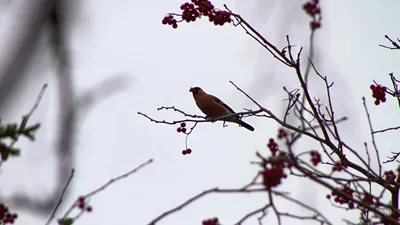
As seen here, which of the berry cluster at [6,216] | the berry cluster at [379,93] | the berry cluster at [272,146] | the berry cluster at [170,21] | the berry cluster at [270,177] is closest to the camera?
the berry cluster at [270,177]

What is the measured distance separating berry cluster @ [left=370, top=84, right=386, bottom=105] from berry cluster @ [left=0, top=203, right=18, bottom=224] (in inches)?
138

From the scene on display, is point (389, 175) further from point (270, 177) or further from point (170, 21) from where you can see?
point (170, 21)

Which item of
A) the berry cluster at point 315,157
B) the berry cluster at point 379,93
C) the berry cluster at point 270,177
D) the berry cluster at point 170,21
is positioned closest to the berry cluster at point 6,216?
the berry cluster at point 270,177

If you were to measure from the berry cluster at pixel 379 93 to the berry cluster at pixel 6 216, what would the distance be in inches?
138

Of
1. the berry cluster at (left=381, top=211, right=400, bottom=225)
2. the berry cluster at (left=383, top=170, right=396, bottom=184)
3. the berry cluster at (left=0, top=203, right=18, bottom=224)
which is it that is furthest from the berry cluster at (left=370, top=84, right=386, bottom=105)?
the berry cluster at (left=0, top=203, right=18, bottom=224)

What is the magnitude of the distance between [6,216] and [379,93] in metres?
3.59

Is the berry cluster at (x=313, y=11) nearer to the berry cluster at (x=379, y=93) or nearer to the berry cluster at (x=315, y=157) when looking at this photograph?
the berry cluster at (x=315, y=157)

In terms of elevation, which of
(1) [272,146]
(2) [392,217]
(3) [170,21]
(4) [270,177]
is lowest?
(4) [270,177]

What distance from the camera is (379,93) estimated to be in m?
5.00

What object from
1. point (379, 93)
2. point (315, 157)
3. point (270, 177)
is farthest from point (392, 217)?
point (379, 93)

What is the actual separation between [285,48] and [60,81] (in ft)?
10.3

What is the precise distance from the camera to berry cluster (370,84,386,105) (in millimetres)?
4993

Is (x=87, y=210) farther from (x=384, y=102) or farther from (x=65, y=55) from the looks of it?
(x=384, y=102)

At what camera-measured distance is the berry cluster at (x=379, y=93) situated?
16.4 ft
